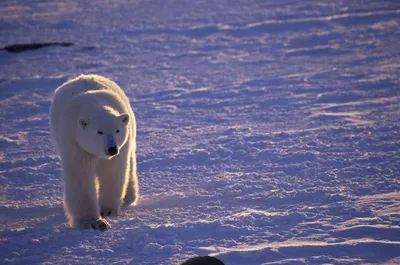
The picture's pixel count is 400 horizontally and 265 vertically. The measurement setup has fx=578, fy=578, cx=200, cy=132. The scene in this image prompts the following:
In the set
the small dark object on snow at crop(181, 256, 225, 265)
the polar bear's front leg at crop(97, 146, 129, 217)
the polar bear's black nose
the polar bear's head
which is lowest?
the small dark object on snow at crop(181, 256, 225, 265)

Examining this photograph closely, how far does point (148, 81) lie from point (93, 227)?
4.90m

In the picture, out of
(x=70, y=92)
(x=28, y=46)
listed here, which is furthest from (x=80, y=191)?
(x=28, y=46)

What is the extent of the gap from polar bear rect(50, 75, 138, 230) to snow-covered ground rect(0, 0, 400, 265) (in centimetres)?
17

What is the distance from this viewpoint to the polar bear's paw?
4.32 m

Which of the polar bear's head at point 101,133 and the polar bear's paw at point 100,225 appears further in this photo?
the polar bear's paw at point 100,225

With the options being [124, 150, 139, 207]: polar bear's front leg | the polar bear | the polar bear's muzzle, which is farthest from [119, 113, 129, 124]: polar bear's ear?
[124, 150, 139, 207]: polar bear's front leg

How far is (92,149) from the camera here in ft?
13.9

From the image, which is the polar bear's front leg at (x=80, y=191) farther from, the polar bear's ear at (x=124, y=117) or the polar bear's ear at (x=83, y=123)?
the polar bear's ear at (x=124, y=117)

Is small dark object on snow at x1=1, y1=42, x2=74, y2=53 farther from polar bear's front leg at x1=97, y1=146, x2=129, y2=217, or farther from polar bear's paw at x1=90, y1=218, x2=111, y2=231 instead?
polar bear's paw at x1=90, y1=218, x2=111, y2=231

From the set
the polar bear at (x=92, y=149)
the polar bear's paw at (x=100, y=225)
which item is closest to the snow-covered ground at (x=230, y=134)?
the polar bear's paw at (x=100, y=225)

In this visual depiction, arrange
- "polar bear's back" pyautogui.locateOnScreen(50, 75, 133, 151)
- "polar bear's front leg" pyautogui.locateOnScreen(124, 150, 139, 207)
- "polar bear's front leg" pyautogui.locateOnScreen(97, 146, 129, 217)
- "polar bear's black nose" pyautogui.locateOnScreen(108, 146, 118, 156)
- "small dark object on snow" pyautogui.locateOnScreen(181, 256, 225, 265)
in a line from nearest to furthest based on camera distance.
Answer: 1. "small dark object on snow" pyautogui.locateOnScreen(181, 256, 225, 265)
2. "polar bear's black nose" pyautogui.locateOnScreen(108, 146, 118, 156)
3. "polar bear's front leg" pyautogui.locateOnScreen(97, 146, 129, 217)
4. "polar bear's back" pyautogui.locateOnScreen(50, 75, 133, 151)
5. "polar bear's front leg" pyautogui.locateOnScreen(124, 150, 139, 207)

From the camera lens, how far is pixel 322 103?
24.4 ft

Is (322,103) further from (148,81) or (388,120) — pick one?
(148,81)

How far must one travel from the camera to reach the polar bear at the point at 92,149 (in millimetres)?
4223
